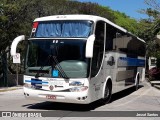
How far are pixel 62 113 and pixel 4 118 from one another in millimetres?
2155

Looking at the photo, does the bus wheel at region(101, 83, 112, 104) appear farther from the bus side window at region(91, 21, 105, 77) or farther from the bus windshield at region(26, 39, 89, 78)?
the bus windshield at region(26, 39, 89, 78)

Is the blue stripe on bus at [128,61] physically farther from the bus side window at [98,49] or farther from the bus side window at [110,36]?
the bus side window at [98,49]

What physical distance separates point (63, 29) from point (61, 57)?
110cm

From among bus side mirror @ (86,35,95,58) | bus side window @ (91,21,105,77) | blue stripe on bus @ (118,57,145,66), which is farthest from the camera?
blue stripe on bus @ (118,57,145,66)

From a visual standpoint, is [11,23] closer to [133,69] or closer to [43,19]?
[133,69]

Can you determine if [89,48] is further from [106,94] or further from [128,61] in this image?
[128,61]

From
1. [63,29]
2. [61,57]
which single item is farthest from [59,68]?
[63,29]

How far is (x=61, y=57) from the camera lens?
12.6m

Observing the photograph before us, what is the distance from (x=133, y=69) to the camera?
69.9ft

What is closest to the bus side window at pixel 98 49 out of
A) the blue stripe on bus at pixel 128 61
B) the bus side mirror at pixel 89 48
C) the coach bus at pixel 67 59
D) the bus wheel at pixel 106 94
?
the coach bus at pixel 67 59

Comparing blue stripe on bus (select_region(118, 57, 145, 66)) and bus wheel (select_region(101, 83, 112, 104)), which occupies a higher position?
blue stripe on bus (select_region(118, 57, 145, 66))

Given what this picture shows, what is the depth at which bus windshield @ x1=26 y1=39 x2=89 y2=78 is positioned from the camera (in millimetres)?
12386

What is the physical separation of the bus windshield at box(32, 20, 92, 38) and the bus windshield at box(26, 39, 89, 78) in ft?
0.87

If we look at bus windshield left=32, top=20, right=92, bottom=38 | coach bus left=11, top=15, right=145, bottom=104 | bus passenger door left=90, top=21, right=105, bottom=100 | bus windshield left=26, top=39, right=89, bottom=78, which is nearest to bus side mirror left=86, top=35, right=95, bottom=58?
coach bus left=11, top=15, right=145, bottom=104
